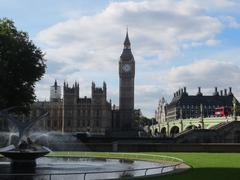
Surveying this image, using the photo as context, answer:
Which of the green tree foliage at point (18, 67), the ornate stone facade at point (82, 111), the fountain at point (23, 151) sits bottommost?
the fountain at point (23, 151)

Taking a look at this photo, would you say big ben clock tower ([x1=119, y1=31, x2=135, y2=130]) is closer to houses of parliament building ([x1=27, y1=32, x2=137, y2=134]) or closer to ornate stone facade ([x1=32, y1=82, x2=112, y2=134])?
houses of parliament building ([x1=27, y1=32, x2=137, y2=134])

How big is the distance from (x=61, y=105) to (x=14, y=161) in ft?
517

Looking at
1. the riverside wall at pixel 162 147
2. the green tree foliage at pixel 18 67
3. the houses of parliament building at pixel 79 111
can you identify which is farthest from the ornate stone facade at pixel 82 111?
the riverside wall at pixel 162 147

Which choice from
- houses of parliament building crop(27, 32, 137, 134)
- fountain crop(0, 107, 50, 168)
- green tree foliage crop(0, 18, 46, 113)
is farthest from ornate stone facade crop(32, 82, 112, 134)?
fountain crop(0, 107, 50, 168)

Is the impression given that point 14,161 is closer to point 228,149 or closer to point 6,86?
point 6,86

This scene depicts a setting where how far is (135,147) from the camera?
1913 inches

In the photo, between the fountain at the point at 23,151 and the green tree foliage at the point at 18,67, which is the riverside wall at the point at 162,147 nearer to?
the green tree foliage at the point at 18,67

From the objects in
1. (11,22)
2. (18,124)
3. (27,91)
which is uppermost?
(11,22)

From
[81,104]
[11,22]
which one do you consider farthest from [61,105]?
[11,22]

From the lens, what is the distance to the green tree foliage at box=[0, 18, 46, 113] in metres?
47.0

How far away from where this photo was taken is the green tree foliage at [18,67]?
46969 mm

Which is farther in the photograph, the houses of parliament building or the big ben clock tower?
the big ben clock tower

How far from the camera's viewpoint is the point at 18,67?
157 feet

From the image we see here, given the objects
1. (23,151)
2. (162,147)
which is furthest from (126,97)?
(23,151)
